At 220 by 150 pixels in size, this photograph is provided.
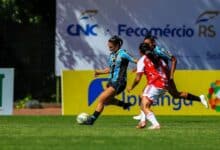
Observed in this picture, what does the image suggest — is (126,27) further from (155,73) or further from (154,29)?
(155,73)

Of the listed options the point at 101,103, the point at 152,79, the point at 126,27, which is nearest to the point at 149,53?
the point at 152,79

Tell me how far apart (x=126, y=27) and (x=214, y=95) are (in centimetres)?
652

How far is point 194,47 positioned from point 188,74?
572 cm

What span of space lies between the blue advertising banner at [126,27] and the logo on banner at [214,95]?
5.56 metres

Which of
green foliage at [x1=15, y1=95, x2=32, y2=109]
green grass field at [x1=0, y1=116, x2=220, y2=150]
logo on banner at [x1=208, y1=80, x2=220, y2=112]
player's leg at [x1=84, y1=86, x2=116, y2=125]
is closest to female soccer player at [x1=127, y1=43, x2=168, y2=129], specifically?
green grass field at [x1=0, y1=116, x2=220, y2=150]

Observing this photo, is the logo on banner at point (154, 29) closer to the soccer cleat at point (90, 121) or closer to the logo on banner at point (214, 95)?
the logo on banner at point (214, 95)

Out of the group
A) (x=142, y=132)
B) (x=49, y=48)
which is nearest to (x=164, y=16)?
(x=49, y=48)

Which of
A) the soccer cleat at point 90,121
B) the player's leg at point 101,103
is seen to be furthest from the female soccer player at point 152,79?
the soccer cleat at point 90,121

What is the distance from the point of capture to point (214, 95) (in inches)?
840

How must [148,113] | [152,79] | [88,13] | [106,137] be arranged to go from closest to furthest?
1. [106,137]
2. [148,113]
3. [152,79]
4. [88,13]

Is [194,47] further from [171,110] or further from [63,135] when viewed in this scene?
[63,135]

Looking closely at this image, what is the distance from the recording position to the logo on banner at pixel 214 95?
69.8 ft

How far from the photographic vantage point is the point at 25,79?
29609 mm

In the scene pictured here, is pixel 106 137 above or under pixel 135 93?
under
